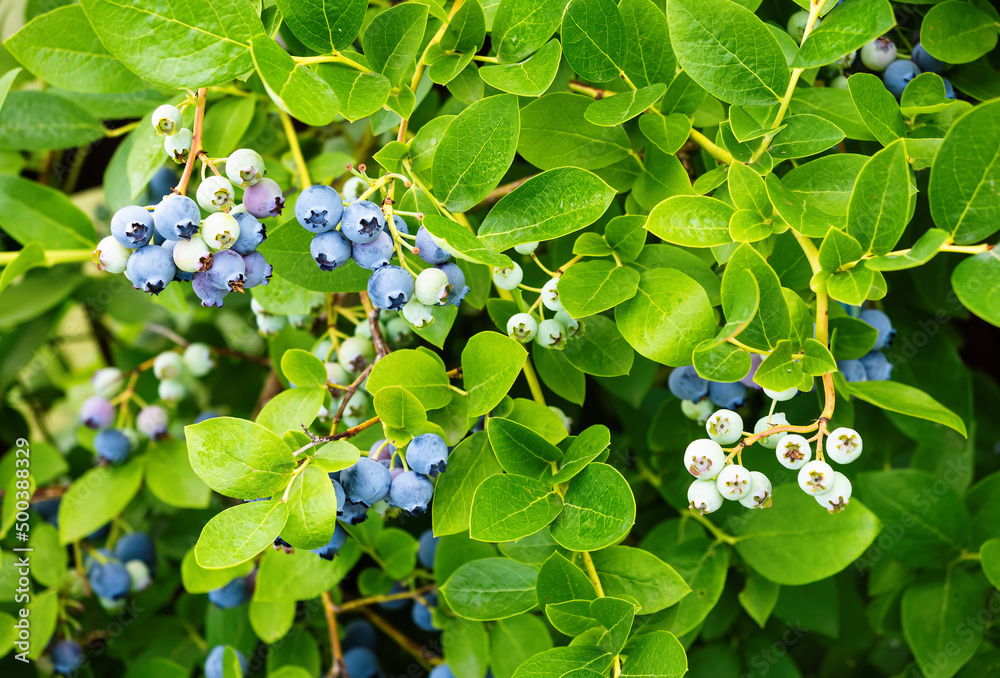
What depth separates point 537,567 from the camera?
0.63 metres

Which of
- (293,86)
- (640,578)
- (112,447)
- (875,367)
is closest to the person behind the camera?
(293,86)

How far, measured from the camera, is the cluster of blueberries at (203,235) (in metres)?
0.53

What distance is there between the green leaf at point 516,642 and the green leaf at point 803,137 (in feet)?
1.60

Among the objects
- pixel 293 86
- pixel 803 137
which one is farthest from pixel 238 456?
pixel 803 137

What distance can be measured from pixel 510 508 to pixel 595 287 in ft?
0.59

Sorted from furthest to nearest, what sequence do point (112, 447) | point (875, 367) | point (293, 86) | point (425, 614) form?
point (112, 447)
point (425, 614)
point (875, 367)
point (293, 86)

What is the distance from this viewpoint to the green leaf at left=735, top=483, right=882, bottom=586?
0.66 metres

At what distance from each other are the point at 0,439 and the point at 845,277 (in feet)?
4.14

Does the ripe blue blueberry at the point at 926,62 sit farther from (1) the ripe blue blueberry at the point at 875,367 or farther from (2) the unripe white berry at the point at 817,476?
(2) the unripe white berry at the point at 817,476

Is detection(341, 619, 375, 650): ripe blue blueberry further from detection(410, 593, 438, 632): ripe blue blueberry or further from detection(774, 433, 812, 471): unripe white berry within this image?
detection(774, 433, 812, 471): unripe white berry

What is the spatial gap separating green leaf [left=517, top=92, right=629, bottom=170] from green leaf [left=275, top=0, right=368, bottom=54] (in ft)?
0.47

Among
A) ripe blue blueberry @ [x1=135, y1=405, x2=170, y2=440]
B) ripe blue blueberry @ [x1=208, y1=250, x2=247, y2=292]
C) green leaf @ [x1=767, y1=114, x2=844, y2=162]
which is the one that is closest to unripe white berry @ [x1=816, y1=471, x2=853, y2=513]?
green leaf @ [x1=767, y1=114, x2=844, y2=162]

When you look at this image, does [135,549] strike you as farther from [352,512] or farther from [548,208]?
[548,208]

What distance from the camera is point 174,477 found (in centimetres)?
95
